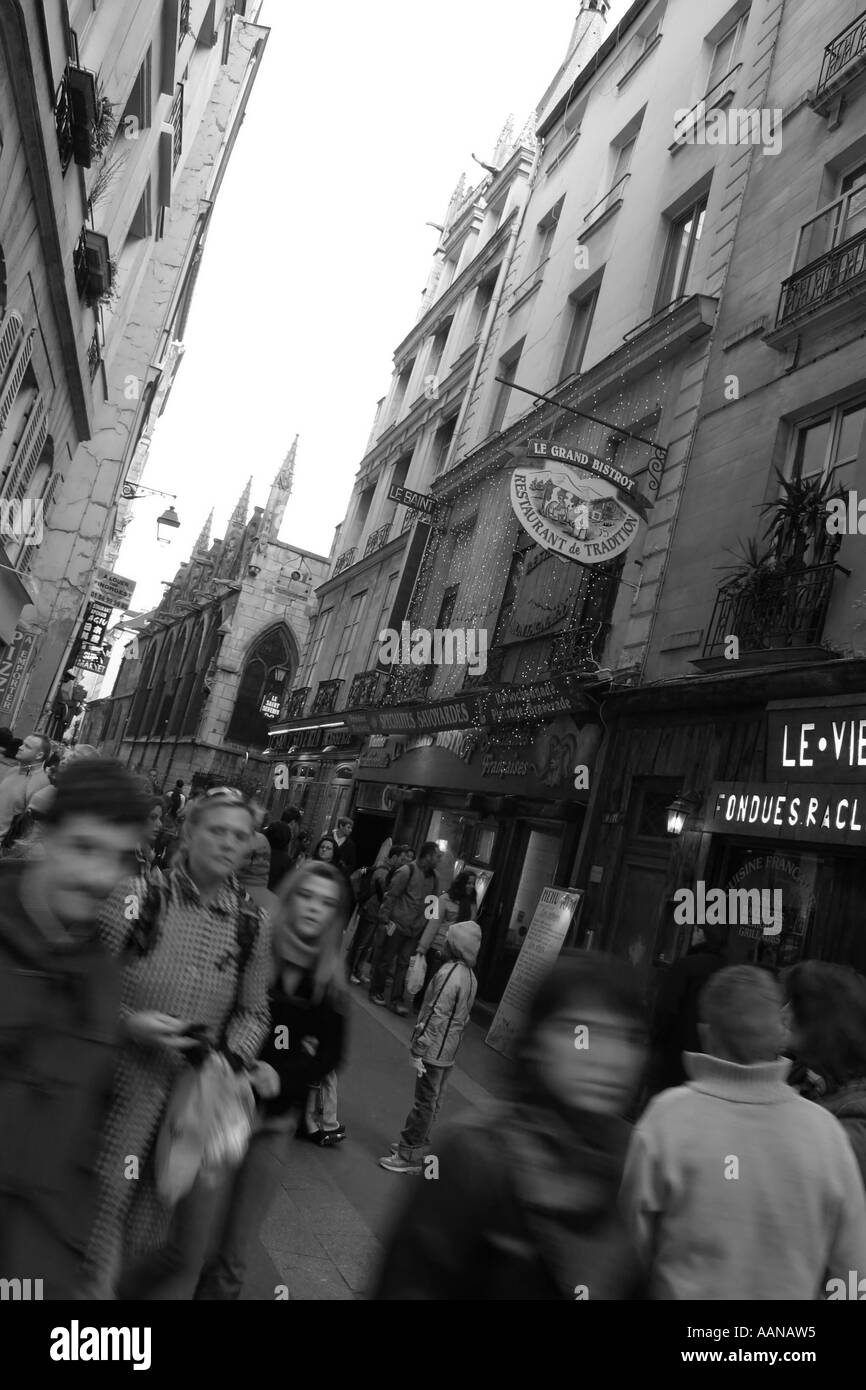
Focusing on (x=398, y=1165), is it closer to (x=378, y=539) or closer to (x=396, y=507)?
(x=378, y=539)

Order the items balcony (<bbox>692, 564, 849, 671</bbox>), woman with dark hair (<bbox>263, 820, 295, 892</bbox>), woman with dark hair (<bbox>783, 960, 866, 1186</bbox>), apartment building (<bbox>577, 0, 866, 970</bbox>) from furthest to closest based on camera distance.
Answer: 1. balcony (<bbox>692, 564, 849, 671</bbox>)
2. woman with dark hair (<bbox>263, 820, 295, 892</bbox>)
3. apartment building (<bbox>577, 0, 866, 970</bbox>)
4. woman with dark hair (<bbox>783, 960, 866, 1186</bbox>)

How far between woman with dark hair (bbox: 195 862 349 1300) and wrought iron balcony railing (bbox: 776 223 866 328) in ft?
27.9

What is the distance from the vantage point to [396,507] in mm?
24375

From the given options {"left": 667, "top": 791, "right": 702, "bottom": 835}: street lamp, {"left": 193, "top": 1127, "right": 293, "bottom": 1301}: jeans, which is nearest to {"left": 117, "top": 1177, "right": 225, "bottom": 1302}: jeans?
{"left": 193, "top": 1127, "right": 293, "bottom": 1301}: jeans

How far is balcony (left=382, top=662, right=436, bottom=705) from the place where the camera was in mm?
18281

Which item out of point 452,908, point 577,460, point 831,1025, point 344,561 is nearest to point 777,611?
point 577,460

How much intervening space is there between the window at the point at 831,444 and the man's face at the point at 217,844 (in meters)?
7.78

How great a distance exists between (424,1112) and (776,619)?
218 inches

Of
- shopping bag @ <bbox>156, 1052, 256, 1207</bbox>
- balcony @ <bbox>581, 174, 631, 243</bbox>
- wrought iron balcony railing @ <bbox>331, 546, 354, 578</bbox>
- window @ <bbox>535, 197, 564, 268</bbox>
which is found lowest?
shopping bag @ <bbox>156, 1052, 256, 1207</bbox>

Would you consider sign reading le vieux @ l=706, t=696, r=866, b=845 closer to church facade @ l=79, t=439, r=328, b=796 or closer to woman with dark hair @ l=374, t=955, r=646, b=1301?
woman with dark hair @ l=374, t=955, r=646, b=1301

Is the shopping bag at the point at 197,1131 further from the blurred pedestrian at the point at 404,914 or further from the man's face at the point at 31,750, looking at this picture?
the blurred pedestrian at the point at 404,914

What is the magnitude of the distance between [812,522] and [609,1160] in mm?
8116

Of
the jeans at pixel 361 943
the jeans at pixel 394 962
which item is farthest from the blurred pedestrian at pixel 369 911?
the jeans at pixel 394 962
